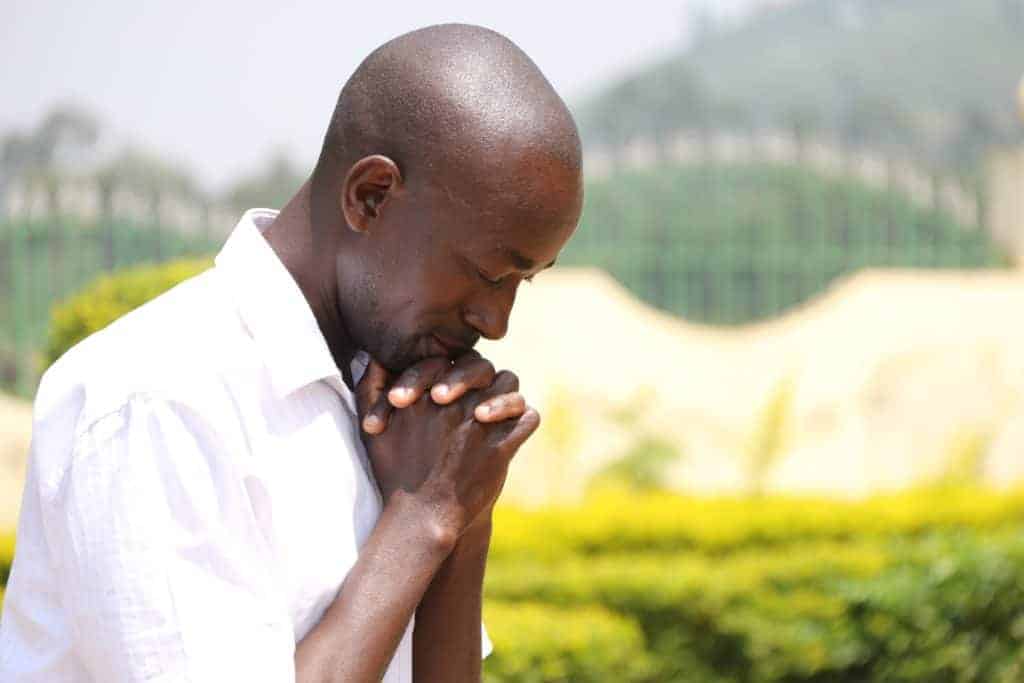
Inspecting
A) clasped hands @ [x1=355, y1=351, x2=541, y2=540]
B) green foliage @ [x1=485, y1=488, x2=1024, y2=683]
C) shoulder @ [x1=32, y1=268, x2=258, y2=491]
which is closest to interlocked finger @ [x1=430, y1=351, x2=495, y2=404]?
clasped hands @ [x1=355, y1=351, x2=541, y2=540]

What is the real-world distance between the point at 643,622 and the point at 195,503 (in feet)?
12.9

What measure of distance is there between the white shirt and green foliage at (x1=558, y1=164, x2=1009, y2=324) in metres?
11.0

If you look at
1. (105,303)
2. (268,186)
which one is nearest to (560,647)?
(105,303)

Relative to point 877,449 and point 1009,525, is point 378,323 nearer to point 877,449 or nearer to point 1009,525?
point 1009,525

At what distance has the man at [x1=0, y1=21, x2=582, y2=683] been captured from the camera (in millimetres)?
1415

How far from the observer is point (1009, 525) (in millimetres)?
6336

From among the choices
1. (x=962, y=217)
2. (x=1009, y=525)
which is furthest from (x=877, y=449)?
(x=962, y=217)

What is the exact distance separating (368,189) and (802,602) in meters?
3.91

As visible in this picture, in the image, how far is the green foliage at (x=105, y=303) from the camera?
589cm

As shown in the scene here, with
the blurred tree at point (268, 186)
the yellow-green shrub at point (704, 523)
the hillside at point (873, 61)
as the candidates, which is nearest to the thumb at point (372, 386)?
the yellow-green shrub at point (704, 523)

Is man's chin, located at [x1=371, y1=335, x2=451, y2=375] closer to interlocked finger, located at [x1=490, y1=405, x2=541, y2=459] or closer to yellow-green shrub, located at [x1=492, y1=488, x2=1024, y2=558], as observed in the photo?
interlocked finger, located at [x1=490, y1=405, x2=541, y2=459]

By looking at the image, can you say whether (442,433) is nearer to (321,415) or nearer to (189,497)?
(321,415)

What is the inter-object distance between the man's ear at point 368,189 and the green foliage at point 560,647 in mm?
2909

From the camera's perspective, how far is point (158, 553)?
140 centimetres
